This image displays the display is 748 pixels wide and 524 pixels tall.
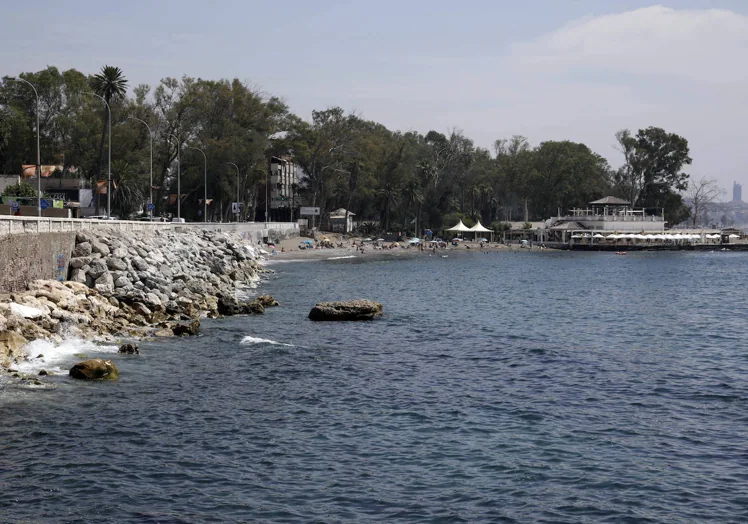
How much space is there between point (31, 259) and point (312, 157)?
311 ft

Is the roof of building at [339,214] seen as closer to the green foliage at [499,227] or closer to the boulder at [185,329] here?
the green foliage at [499,227]

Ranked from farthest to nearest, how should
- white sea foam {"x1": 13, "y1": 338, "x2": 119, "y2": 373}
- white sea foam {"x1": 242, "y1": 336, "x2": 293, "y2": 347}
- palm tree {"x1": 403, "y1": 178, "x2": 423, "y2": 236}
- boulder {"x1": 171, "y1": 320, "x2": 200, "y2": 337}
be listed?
1. palm tree {"x1": 403, "y1": 178, "x2": 423, "y2": 236}
2. boulder {"x1": 171, "y1": 320, "x2": 200, "y2": 337}
3. white sea foam {"x1": 242, "y1": 336, "x2": 293, "y2": 347}
4. white sea foam {"x1": 13, "y1": 338, "x2": 119, "y2": 373}

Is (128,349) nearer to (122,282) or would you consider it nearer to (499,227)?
(122,282)

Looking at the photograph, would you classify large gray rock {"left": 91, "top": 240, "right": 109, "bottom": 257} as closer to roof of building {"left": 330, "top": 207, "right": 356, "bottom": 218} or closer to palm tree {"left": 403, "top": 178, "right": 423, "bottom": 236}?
roof of building {"left": 330, "top": 207, "right": 356, "bottom": 218}

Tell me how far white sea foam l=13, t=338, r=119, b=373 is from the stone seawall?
3.61 m

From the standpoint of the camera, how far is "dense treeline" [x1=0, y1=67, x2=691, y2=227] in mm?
A: 94812

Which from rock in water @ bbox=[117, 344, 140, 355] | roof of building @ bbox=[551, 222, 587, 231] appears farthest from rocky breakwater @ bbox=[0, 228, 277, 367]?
roof of building @ bbox=[551, 222, 587, 231]

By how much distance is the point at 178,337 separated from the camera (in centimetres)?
2938

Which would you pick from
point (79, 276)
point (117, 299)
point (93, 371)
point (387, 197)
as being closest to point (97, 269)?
point (79, 276)

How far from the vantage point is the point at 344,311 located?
120 ft

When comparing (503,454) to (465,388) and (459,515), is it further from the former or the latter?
(465,388)

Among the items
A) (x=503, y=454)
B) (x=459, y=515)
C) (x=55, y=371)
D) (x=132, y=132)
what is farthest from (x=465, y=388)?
(x=132, y=132)

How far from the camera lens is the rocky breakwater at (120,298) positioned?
25.1 meters

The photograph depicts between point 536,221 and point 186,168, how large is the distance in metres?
76.8
